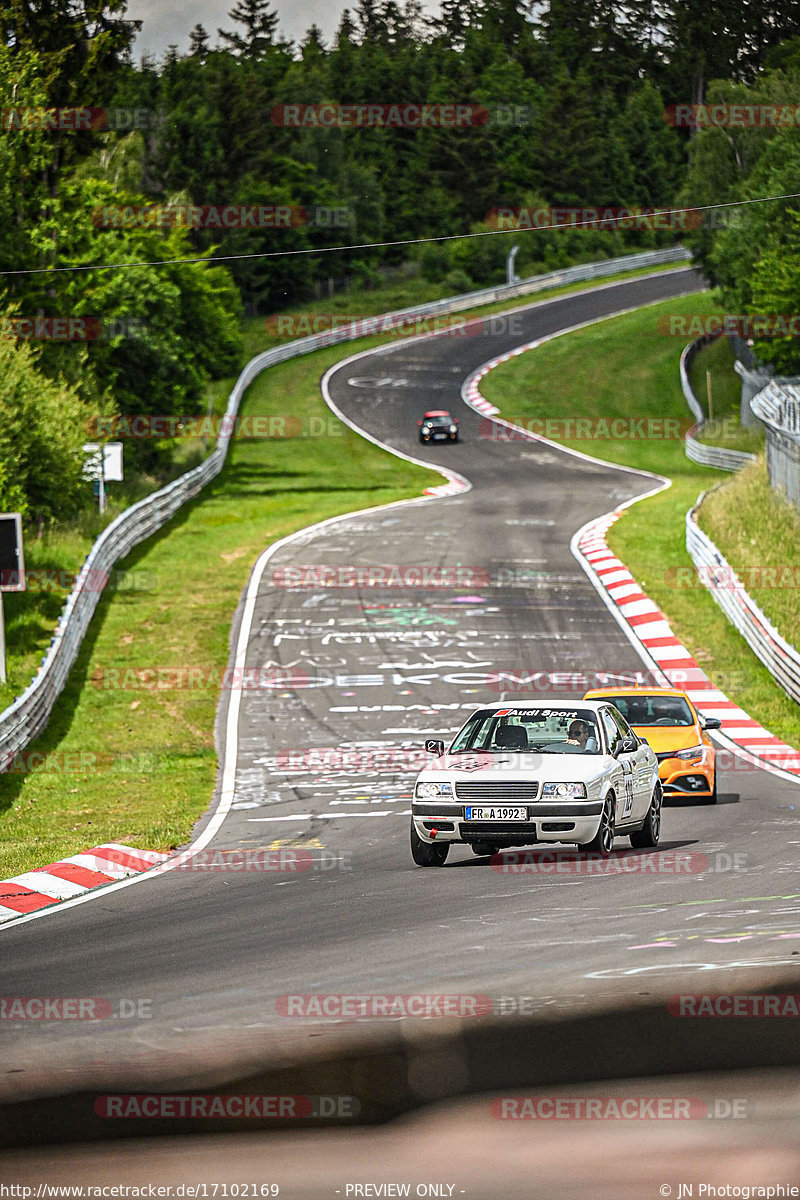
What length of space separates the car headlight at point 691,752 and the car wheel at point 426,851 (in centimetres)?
490

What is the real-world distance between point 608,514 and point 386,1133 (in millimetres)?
39120

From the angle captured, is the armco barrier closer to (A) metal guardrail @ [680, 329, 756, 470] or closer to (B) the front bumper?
(B) the front bumper

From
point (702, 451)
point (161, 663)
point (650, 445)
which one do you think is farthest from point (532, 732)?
point (650, 445)

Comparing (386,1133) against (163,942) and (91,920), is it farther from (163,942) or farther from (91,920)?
(91,920)

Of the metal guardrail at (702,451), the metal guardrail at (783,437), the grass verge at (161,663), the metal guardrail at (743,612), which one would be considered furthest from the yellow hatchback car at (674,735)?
the metal guardrail at (702,451)

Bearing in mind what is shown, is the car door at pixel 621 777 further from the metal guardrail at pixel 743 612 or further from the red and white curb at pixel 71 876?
the metal guardrail at pixel 743 612

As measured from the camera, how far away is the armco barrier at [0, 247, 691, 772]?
21.5m

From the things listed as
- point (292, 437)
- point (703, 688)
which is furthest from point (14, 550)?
point (292, 437)

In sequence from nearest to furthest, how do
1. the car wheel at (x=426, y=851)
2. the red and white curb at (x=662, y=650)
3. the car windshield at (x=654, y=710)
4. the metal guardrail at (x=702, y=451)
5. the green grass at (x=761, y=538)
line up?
the car wheel at (x=426, y=851) < the car windshield at (x=654, y=710) < the red and white curb at (x=662, y=650) < the green grass at (x=761, y=538) < the metal guardrail at (x=702, y=451)

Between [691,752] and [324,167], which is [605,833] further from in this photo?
[324,167]

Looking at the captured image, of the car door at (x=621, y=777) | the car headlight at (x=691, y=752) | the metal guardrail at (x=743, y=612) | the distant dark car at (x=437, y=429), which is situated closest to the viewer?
the car door at (x=621, y=777)

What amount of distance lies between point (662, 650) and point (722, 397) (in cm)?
4362

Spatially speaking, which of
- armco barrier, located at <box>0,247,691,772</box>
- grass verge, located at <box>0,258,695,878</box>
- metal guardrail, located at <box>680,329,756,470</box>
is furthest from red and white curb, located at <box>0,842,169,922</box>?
metal guardrail, located at <box>680,329,756,470</box>

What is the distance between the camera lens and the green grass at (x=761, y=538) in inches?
1143
